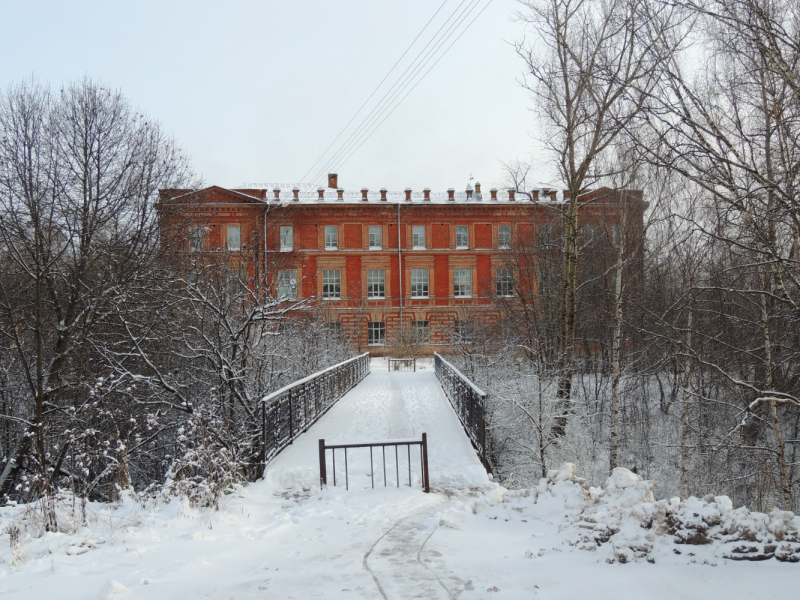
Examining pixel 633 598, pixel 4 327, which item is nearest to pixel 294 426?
pixel 633 598

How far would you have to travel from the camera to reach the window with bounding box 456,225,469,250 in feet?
119

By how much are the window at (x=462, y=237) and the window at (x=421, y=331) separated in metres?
6.09

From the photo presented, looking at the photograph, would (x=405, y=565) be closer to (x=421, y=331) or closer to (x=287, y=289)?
(x=287, y=289)

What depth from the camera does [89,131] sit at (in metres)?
11.9

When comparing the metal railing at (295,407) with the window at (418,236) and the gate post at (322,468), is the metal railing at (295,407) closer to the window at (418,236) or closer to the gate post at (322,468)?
the gate post at (322,468)

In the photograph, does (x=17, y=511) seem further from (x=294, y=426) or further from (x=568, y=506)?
(x=568, y=506)

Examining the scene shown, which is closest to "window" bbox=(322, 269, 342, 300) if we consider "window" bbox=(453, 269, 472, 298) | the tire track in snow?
"window" bbox=(453, 269, 472, 298)

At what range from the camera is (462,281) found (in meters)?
36.4

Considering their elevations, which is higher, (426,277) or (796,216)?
(426,277)

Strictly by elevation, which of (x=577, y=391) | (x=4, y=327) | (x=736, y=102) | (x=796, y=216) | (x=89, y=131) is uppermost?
(x=89, y=131)

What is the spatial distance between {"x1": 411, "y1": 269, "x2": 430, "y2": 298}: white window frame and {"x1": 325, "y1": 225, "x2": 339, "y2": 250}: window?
583 centimetres

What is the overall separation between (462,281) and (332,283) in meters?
9.34

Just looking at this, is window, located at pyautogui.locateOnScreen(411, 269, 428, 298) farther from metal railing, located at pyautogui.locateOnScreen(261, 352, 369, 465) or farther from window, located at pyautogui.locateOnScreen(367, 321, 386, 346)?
metal railing, located at pyautogui.locateOnScreen(261, 352, 369, 465)

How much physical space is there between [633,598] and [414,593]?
1.37 m
